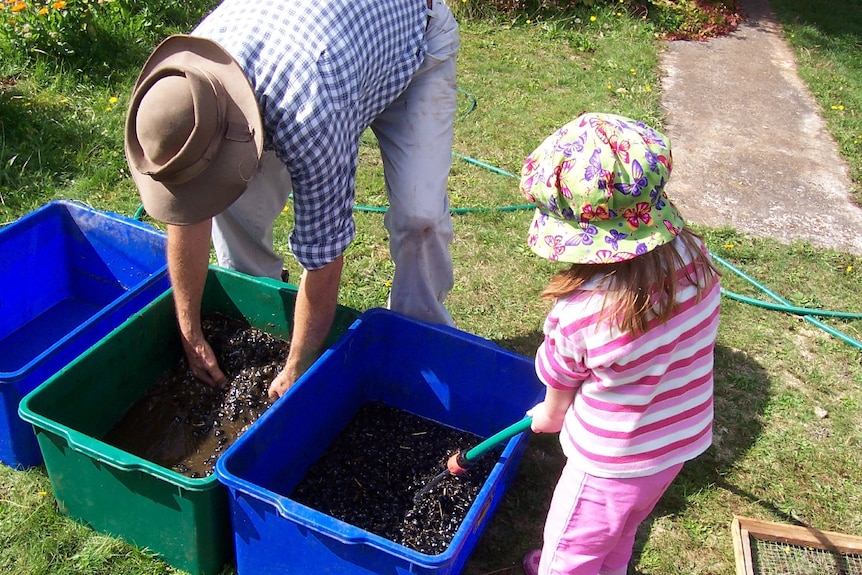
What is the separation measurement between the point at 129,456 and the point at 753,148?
431 cm

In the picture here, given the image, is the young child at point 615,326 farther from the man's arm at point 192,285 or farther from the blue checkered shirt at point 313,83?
the man's arm at point 192,285

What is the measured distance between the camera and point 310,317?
2238mm

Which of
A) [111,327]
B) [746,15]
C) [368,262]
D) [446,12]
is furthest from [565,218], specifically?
[746,15]

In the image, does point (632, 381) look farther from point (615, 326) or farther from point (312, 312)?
point (312, 312)

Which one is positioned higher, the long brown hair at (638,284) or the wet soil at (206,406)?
the long brown hair at (638,284)

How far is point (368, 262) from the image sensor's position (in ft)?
11.5

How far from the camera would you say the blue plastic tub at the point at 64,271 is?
2842 mm

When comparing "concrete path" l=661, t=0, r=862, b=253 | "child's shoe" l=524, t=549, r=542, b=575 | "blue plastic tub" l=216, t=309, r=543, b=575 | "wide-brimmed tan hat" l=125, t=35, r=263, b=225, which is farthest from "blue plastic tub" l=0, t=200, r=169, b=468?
"concrete path" l=661, t=0, r=862, b=253

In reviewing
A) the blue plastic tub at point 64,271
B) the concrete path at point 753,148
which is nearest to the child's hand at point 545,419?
the blue plastic tub at point 64,271

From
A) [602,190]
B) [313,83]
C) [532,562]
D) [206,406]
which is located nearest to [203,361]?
[206,406]

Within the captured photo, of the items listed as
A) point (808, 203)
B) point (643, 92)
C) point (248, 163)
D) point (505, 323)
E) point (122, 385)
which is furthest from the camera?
point (643, 92)

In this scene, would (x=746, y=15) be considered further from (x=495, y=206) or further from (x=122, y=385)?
(x=122, y=385)

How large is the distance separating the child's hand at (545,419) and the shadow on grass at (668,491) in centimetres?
60

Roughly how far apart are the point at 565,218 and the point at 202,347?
1.47 m
